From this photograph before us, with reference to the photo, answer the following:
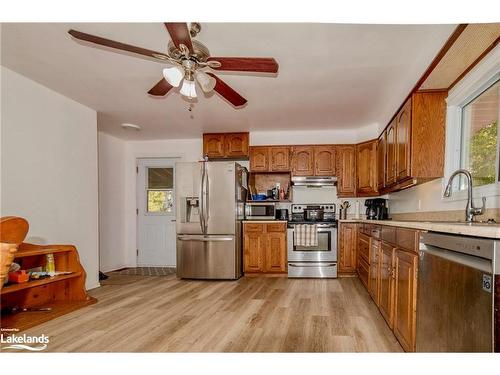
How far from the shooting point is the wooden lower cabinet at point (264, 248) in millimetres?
4270

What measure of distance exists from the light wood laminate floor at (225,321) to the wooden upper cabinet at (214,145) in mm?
2184

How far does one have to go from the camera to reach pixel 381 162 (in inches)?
155

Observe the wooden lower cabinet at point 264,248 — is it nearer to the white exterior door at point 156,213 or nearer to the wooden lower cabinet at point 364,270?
the wooden lower cabinet at point 364,270

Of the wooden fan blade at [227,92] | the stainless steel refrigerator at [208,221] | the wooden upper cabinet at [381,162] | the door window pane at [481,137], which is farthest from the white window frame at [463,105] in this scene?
the stainless steel refrigerator at [208,221]

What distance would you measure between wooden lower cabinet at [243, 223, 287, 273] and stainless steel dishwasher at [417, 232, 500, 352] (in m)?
2.71

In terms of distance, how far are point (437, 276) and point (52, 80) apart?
3.61 metres

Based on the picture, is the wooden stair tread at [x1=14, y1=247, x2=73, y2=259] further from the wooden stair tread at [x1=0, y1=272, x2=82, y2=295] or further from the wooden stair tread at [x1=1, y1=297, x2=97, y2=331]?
the wooden stair tread at [x1=1, y1=297, x2=97, y2=331]

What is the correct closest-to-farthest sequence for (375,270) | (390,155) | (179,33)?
(179,33), (375,270), (390,155)

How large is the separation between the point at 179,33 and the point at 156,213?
416 centimetres

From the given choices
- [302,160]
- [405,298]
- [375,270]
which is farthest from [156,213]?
[405,298]

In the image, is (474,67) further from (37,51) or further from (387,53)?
(37,51)

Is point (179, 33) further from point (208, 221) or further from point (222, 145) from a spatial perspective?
point (222, 145)

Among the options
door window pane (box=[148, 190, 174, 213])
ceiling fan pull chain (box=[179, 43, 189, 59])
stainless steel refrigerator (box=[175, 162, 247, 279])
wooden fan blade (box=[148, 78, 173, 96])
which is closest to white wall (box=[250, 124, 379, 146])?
stainless steel refrigerator (box=[175, 162, 247, 279])
